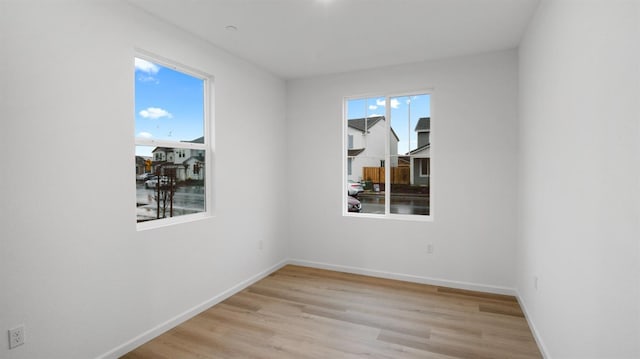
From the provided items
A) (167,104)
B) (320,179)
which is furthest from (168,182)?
(320,179)

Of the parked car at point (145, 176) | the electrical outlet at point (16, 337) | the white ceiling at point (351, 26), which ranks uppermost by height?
the white ceiling at point (351, 26)

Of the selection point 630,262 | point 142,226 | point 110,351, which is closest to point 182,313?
point 110,351

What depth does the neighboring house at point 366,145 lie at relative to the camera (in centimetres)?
418

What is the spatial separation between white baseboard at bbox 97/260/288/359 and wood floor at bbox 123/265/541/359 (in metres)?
0.05

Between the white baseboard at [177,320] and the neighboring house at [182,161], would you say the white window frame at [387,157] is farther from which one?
the neighboring house at [182,161]

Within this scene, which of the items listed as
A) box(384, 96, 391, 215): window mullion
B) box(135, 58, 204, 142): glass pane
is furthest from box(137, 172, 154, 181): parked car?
box(384, 96, 391, 215): window mullion

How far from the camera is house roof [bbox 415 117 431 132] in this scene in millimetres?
3914

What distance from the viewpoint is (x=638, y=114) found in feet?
3.67

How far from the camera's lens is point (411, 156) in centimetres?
404

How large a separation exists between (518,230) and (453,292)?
975 millimetres

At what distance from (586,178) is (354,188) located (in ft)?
9.69

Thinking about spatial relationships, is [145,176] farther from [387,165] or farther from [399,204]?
[399,204]

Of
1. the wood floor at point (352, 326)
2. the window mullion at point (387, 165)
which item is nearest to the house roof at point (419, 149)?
the window mullion at point (387, 165)

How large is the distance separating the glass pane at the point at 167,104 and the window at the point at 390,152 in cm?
197
